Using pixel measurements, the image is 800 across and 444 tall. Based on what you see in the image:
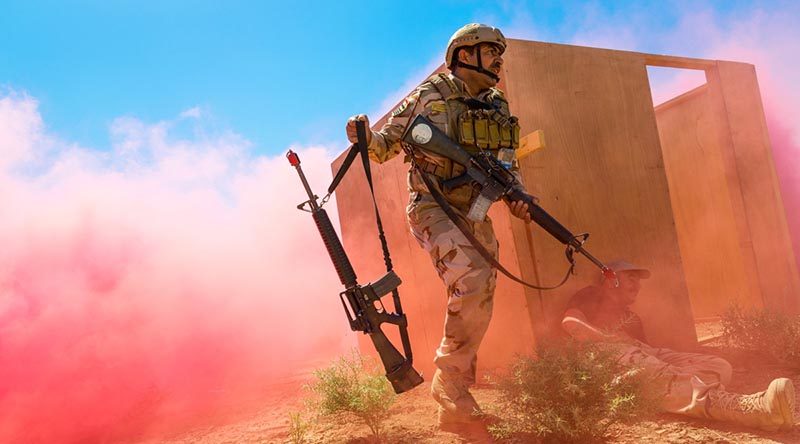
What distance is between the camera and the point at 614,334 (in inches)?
121

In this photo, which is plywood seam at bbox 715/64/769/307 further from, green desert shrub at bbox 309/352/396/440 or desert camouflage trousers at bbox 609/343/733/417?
green desert shrub at bbox 309/352/396/440

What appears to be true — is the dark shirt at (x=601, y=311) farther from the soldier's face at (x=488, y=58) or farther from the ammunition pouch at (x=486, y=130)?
the soldier's face at (x=488, y=58)

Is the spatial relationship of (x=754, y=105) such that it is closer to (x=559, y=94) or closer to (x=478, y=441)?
(x=559, y=94)

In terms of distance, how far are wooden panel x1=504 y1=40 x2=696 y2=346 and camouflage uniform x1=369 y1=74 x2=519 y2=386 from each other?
74 centimetres

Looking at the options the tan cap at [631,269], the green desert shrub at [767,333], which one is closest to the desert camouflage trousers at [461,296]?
the tan cap at [631,269]

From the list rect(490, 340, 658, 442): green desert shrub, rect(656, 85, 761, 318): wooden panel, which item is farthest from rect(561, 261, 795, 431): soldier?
rect(656, 85, 761, 318): wooden panel

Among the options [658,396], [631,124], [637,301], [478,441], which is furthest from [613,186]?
[478,441]

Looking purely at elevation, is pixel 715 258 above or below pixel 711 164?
below

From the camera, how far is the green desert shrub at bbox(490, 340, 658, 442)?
2.51 m

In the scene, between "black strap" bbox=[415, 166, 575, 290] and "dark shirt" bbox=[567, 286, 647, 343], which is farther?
"dark shirt" bbox=[567, 286, 647, 343]

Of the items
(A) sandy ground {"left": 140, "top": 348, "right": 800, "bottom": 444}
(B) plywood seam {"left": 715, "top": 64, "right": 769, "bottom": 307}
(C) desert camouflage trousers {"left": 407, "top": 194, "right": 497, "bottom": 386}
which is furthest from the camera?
(B) plywood seam {"left": 715, "top": 64, "right": 769, "bottom": 307}

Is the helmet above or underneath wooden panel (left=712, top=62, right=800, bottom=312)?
above

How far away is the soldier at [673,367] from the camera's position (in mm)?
2527

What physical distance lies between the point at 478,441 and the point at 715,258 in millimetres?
4191
